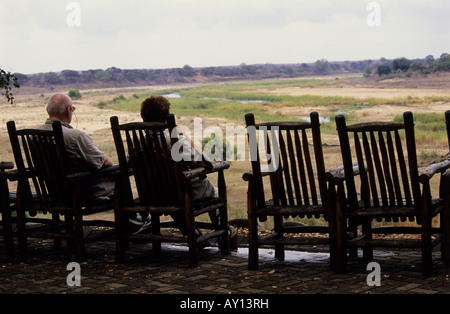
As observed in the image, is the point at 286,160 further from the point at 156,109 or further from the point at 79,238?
the point at 79,238

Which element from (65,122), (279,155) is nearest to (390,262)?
(279,155)

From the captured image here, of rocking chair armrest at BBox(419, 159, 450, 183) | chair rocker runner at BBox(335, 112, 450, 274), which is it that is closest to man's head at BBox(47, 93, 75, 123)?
chair rocker runner at BBox(335, 112, 450, 274)

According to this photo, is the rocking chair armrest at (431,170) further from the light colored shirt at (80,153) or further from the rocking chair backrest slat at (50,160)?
the rocking chair backrest slat at (50,160)

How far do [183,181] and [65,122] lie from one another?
131cm

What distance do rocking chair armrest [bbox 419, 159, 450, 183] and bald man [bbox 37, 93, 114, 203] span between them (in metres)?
2.42

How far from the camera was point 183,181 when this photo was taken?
5.18 m

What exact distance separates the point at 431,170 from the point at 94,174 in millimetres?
2501

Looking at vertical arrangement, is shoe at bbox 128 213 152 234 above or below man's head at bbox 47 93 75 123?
below

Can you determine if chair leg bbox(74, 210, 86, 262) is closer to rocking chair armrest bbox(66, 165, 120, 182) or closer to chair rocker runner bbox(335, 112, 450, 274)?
rocking chair armrest bbox(66, 165, 120, 182)

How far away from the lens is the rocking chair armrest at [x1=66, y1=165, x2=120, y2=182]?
5.42 meters

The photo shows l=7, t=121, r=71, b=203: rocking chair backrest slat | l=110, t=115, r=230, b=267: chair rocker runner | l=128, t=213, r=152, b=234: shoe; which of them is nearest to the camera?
l=110, t=115, r=230, b=267: chair rocker runner

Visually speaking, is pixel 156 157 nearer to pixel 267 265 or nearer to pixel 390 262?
pixel 267 265

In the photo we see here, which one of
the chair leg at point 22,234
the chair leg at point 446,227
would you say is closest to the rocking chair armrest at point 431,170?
the chair leg at point 446,227

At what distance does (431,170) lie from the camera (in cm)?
481
